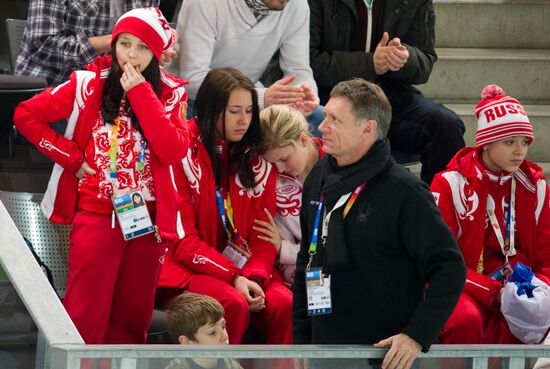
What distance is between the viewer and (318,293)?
3.19 m

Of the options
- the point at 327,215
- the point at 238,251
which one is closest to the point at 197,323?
the point at 238,251

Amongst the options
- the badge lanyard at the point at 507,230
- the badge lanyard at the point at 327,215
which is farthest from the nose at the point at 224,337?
the badge lanyard at the point at 507,230

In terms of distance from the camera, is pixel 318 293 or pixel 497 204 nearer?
pixel 318 293

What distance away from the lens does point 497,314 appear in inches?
164

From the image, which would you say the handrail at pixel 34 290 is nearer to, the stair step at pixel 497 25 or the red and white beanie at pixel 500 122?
the red and white beanie at pixel 500 122

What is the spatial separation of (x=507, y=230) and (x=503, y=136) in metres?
0.36

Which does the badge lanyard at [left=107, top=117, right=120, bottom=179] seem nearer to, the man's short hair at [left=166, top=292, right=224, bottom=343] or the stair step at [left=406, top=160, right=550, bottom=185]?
the man's short hair at [left=166, top=292, right=224, bottom=343]

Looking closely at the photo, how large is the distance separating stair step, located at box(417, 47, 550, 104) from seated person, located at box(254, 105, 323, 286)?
5.85 feet

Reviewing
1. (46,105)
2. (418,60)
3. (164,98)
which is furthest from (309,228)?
(418,60)

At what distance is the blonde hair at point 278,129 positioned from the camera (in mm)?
4230

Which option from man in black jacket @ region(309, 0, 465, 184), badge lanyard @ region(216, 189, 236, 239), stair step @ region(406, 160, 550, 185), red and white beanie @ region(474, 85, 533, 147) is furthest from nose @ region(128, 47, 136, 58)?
stair step @ region(406, 160, 550, 185)

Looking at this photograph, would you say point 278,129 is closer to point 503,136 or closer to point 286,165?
point 286,165

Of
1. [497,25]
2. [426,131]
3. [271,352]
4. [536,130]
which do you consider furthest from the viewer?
[497,25]

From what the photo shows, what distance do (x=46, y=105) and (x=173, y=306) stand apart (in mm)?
853
